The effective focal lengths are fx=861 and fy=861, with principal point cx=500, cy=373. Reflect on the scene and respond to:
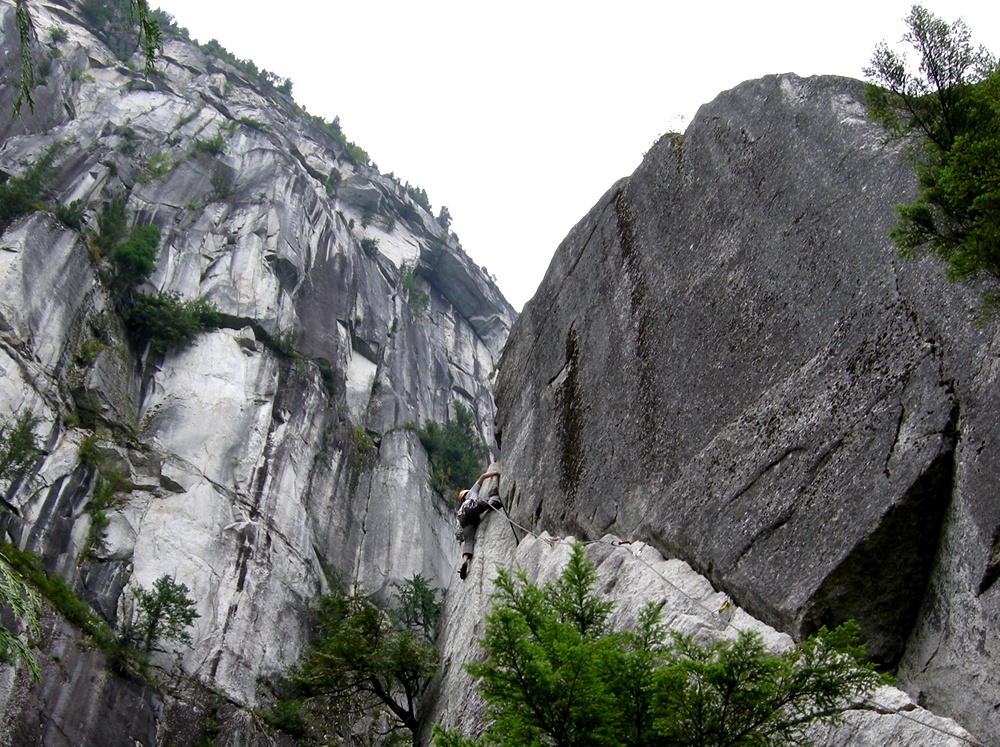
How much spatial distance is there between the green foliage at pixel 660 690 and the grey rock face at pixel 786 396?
1541 mm

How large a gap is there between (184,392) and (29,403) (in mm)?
5681

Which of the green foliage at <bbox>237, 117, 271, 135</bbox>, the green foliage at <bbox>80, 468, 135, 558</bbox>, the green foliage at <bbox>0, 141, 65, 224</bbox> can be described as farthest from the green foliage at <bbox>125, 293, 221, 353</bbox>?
the green foliage at <bbox>237, 117, 271, 135</bbox>

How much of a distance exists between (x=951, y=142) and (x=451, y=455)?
1151 inches

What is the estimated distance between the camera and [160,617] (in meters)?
20.3

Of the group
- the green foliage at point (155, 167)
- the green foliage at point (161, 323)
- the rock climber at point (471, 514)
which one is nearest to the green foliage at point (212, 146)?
the green foliage at point (155, 167)

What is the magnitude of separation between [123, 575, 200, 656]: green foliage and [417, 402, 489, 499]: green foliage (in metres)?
13.5

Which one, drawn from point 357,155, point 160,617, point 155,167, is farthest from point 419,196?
point 160,617

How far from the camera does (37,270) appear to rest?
26266 millimetres

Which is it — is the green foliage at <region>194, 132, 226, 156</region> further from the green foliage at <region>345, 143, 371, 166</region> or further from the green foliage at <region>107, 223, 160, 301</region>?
the green foliage at <region>345, 143, 371, 166</region>

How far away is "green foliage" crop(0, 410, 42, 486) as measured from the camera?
21.0 metres

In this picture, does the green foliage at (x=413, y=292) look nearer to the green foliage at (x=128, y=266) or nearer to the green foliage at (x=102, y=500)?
the green foliage at (x=128, y=266)

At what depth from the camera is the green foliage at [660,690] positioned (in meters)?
5.11

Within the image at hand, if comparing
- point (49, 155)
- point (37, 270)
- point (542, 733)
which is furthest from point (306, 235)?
point (542, 733)

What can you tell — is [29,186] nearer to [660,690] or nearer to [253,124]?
[253,124]
